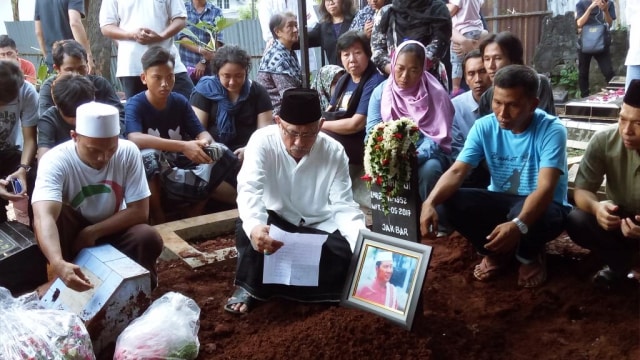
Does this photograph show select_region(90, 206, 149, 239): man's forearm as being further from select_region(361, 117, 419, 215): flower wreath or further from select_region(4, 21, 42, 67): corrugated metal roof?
select_region(4, 21, 42, 67): corrugated metal roof

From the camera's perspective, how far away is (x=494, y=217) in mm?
3717

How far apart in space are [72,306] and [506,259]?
2.61 meters

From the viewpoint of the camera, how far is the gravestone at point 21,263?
3475 millimetres

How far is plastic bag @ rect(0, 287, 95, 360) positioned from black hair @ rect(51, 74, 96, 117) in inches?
66.0

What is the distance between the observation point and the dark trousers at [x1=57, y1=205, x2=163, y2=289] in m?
3.37

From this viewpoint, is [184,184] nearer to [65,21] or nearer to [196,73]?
[196,73]

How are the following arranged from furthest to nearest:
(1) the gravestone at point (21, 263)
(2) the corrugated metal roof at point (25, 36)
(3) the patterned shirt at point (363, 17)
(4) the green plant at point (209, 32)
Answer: (2) the corrugated metal roof at point (25, 36) < (4) the green plant at point (209, 32) < (3) the patterned shirt at point (363, 17) < (1) the gravestone at point (21, 263)

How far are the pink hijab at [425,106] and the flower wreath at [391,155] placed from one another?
4.95 feet

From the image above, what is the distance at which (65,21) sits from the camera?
674cm

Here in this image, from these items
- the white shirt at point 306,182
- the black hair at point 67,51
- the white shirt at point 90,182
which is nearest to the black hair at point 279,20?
the black hair at point 67,51

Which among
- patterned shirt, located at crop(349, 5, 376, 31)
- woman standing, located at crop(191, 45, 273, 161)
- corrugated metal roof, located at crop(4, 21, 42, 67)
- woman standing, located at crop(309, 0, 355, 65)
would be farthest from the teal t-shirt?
corrugated metal roof, located at crop(4, 21, 42, 67)

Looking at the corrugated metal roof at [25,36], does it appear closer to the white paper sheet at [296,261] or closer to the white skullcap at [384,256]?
the white paper sheet at [296,261]

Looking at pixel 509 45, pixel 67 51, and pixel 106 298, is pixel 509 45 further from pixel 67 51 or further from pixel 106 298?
pixel 67 51

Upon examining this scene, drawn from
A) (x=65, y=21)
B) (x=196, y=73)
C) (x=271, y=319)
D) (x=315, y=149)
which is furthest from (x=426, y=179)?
(x=65, y=21)
